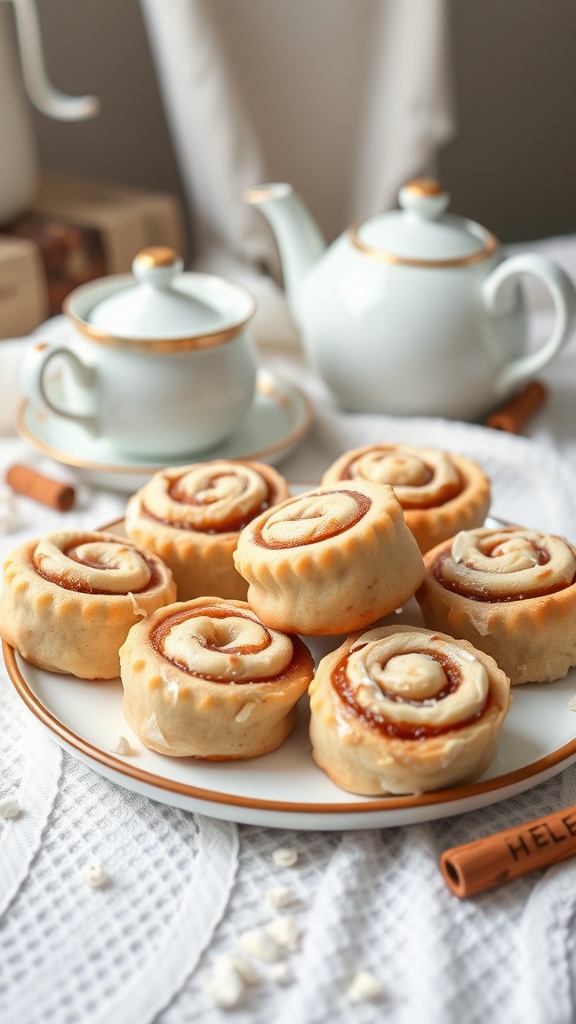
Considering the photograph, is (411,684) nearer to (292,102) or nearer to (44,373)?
(44,373)

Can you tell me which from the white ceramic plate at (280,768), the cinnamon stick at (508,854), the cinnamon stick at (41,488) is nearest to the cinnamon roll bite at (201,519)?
the white ceramic plate at (280,768)

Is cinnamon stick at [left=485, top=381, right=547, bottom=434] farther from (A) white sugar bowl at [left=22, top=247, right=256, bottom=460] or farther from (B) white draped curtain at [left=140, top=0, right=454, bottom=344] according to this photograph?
(B) white draped curtain at [left=140, top=0, right=454, bottom=344]

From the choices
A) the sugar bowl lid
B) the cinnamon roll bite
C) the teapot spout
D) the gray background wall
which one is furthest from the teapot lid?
the gray background wall

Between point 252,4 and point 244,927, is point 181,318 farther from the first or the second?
point 252,4

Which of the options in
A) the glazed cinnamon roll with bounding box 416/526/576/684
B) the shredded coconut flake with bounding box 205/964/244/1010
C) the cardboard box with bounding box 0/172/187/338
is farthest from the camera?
the cardboard box with bounding box 0/172/187/338

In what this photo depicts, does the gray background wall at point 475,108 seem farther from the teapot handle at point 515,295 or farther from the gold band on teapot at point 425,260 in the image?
the teapot handle at point 515,295

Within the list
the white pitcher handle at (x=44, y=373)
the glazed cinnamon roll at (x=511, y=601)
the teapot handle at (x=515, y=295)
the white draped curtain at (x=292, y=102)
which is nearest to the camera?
the glazed cinnamon roll at (x=511, y=601)
